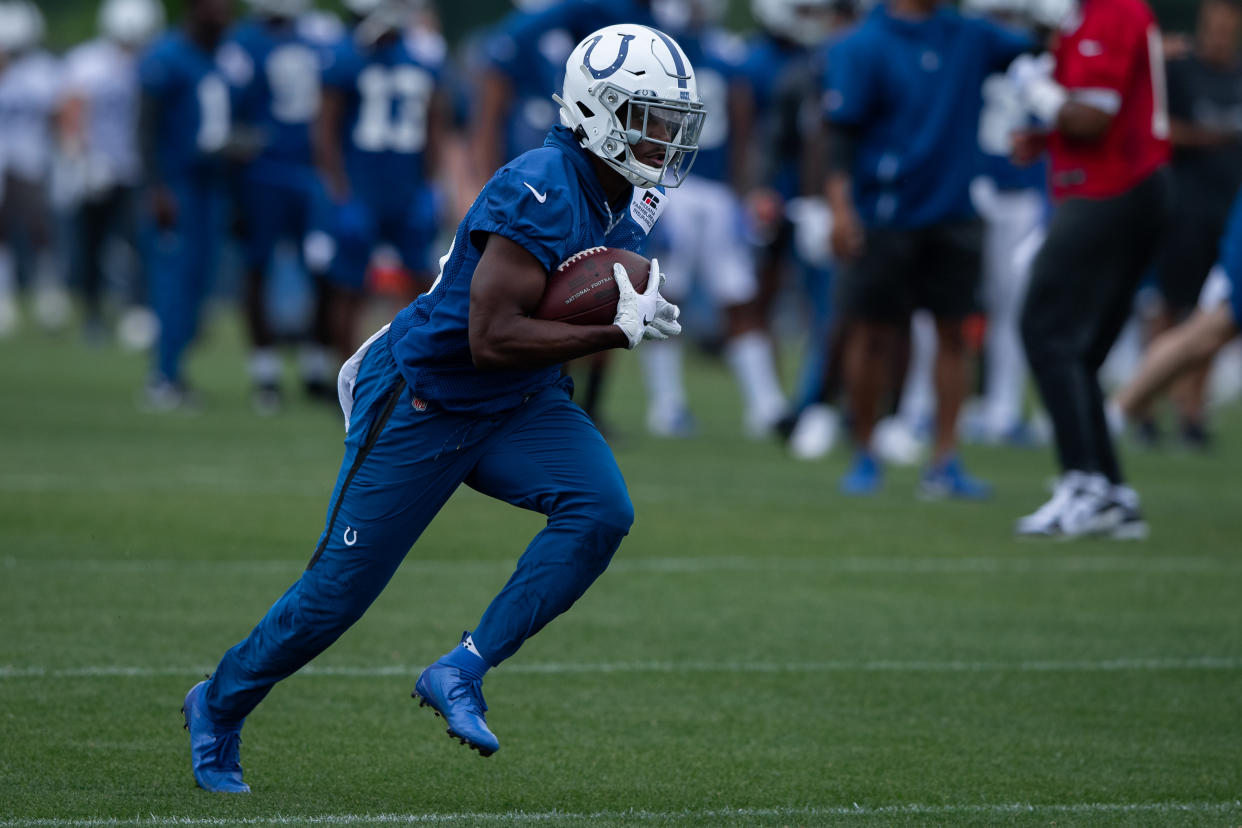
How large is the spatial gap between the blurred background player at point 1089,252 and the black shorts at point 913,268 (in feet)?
3.22

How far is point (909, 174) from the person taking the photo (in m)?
8.68

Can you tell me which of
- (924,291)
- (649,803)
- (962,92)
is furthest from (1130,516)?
(649,803)

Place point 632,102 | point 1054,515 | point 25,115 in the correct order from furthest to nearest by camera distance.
Result: point 25,115, point 1054,515, point 632,102

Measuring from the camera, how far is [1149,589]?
6664 mm

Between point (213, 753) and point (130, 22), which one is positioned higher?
point (213, 753)

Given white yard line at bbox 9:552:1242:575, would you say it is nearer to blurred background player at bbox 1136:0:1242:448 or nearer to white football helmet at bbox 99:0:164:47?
blurred background player at bbox 1136:0:1242:448

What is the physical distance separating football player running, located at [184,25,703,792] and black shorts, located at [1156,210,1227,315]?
→ 8.22m

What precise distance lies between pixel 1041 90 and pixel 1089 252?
0.70 metres

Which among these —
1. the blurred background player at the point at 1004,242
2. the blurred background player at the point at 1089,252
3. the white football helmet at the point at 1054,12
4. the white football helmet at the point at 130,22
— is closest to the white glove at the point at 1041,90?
the blurred background player at the point at 1089,252

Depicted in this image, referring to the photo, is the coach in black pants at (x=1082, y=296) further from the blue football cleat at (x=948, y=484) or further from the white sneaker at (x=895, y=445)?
the white sneaker at (x=895, y=445)

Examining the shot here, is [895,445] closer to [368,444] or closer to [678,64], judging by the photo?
[678,64]

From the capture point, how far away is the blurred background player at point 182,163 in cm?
1211

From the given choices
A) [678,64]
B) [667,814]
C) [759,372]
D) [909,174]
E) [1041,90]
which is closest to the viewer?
[667,814]

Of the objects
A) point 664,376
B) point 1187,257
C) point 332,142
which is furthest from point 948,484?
point 332,142
